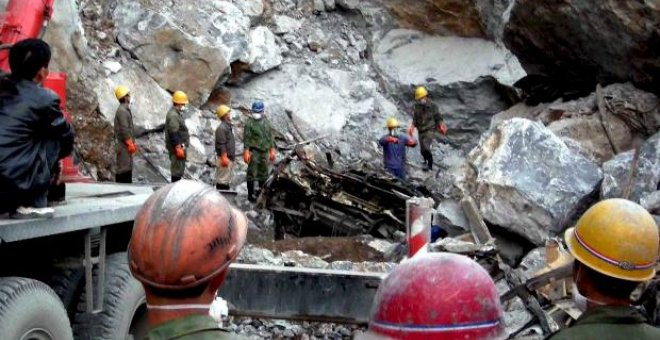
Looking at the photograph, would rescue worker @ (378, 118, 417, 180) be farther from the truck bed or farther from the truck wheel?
the truck wheel

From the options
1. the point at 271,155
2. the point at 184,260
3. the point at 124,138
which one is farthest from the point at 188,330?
the point at 271,155

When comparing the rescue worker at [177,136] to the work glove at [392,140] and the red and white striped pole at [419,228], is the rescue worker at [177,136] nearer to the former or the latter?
the work glove at [392,140]

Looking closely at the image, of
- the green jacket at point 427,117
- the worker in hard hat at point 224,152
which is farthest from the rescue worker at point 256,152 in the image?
the green jacket at point 427,117

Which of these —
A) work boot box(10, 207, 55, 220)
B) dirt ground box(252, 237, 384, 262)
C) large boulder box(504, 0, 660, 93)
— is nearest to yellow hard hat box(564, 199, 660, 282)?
work boot box(10, 207, 55, 220)

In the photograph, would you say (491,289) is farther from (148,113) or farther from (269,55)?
(269,55)

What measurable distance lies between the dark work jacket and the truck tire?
1.60ft

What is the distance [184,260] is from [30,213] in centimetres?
280

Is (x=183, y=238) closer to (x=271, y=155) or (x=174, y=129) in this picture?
(x=174, y=129)

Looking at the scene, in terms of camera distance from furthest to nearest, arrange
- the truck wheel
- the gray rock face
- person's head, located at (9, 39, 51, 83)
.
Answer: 1. the gray rock face
2. the truck wheel
3. person's head, located at (9, 39, 51, 83)

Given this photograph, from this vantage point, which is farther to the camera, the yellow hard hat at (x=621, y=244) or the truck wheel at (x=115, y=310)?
the truck wheel at (x=115, y=310)

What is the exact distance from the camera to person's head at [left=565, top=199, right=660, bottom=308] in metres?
2.78

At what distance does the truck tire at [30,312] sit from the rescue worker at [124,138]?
8929 millimetres

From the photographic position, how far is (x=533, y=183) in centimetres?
1201

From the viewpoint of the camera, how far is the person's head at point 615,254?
278 centimetres
